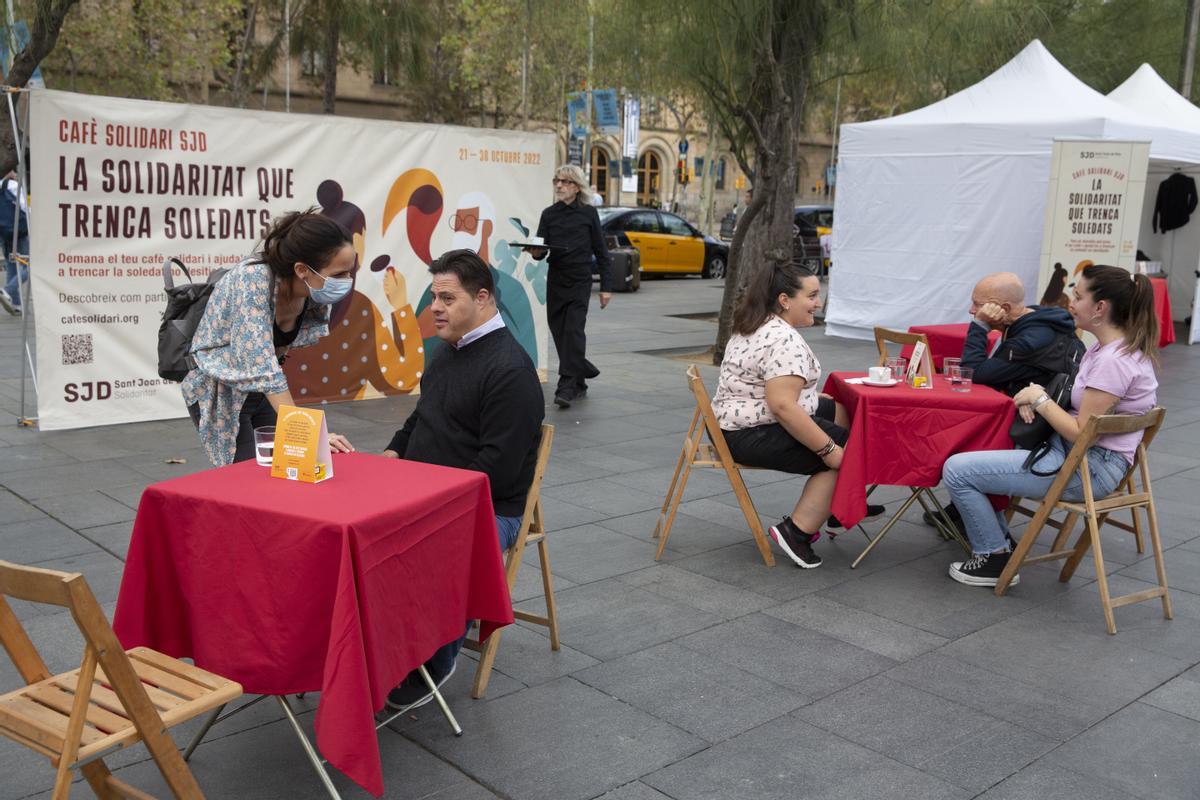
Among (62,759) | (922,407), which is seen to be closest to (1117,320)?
(922,407)

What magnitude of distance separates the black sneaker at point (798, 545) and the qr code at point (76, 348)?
4784 millimetres

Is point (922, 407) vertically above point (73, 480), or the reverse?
point (922, 407)

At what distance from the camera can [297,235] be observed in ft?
12.3

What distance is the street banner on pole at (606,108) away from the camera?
26344mm

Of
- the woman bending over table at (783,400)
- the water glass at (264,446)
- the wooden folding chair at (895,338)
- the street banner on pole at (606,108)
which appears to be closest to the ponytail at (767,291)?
the woman bending over table at (783,400)

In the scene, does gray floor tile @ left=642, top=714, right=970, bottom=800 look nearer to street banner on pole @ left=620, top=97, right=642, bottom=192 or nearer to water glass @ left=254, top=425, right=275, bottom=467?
water glass @ left=254, top=425, right=275, bottom=467

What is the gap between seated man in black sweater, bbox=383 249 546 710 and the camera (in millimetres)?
3617

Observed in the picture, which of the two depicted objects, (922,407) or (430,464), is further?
(922,407)

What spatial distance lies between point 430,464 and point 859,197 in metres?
11.0

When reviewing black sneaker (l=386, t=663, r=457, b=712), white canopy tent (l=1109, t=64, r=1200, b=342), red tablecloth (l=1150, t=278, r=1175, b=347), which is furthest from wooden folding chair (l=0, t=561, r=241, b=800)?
white canopy tent (l=1109, t=64, r=1200, b=342)

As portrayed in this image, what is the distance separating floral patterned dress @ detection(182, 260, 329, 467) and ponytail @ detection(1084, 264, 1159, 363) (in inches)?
127

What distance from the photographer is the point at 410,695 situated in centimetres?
354

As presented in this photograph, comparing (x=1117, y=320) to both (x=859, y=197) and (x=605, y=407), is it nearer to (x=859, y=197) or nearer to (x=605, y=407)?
(x=605, y=407)

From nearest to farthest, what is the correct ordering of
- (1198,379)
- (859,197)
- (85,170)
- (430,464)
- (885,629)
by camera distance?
(430,464), (885,629), (85,170), (1198,379), (859,197)
